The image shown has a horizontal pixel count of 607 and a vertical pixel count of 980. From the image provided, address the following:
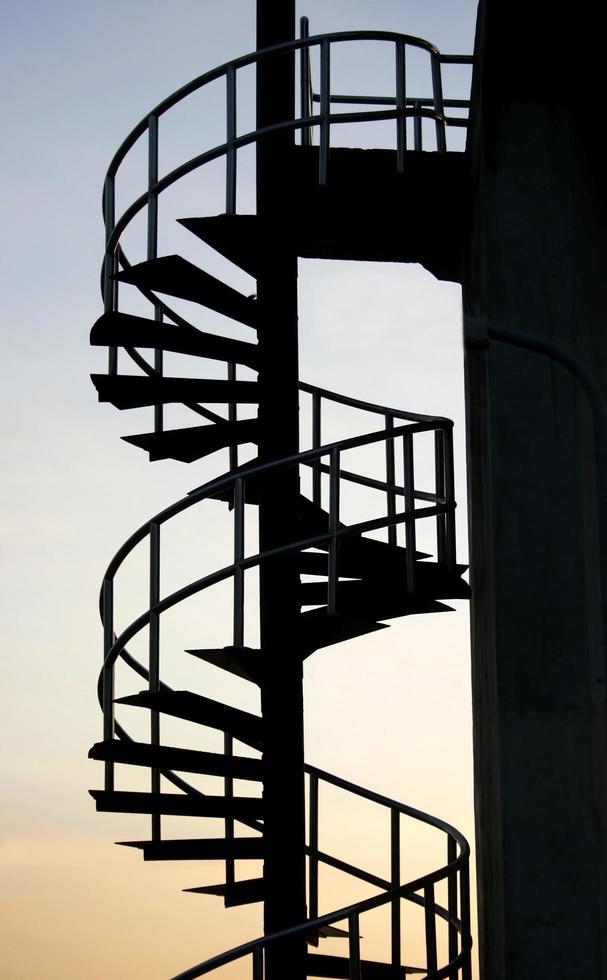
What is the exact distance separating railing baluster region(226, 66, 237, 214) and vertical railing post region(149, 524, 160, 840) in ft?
6.15

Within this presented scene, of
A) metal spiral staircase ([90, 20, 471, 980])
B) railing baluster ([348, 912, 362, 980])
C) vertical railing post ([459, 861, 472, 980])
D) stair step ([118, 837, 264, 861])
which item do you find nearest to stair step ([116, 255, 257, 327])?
metal spiral staircase ([90, 20, 471, 980])

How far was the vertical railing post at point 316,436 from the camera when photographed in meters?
8.85

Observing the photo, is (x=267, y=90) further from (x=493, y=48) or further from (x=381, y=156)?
(x=493, y=48)

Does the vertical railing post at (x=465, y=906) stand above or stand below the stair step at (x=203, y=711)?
below

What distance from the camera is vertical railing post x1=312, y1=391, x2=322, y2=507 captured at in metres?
8.85

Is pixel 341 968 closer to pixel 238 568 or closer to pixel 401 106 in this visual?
pixel 238 568

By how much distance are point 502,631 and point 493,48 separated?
119 inches

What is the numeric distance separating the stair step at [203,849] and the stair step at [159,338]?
9.05 feet

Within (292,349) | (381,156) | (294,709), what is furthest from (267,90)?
(294,709)

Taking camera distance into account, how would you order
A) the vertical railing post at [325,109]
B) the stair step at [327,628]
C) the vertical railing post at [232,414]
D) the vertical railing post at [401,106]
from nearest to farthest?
1. the stair step at [327,628]
2. the vertical railing post at [325,109]
3. the vertical railing post at [401,106]
4. the vertical railing post at [232,414]

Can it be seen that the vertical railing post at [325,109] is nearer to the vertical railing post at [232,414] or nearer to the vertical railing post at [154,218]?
the vertical railing post at [154,218]

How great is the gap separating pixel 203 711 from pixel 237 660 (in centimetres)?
39

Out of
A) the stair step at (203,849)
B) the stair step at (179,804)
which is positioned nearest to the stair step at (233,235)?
the stair step at (179,804)

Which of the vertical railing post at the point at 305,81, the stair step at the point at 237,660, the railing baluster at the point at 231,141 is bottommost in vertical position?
the stair step at the point at 237,660
